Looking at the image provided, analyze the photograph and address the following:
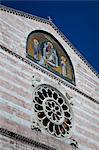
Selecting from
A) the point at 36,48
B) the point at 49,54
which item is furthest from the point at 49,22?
the point at 36,48

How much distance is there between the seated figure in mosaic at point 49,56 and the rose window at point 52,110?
39.2 inches

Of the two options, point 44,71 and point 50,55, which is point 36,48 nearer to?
point 50,55

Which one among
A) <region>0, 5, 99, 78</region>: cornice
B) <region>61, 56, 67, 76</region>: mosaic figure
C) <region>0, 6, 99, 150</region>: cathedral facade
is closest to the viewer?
<region>0, 6, 99, 150</region>: cathedral facade

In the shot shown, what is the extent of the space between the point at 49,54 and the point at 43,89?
1.64m

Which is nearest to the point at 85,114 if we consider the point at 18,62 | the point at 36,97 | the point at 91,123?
the point at 91,123

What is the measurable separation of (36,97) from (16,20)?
2557mm

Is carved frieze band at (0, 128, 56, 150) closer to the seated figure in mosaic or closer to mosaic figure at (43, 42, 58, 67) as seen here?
the seated figure in mosaic

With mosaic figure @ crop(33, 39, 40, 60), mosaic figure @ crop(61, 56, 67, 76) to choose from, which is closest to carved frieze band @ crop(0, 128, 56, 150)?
mosaic figure @ crop(33, 39, 40, 60)

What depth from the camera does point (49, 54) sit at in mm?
12484

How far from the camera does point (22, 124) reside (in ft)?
31.9

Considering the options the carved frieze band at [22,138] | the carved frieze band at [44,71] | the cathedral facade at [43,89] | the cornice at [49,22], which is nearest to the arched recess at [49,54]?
the cathedral facade at [43,89]

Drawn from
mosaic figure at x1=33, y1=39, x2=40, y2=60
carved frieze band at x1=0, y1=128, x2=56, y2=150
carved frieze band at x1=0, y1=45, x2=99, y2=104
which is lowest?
carved frieze band at x1=0, y1=128, x2=56, y2=150

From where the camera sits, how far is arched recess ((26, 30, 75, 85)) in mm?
11867

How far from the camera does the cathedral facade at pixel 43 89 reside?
9734mm
